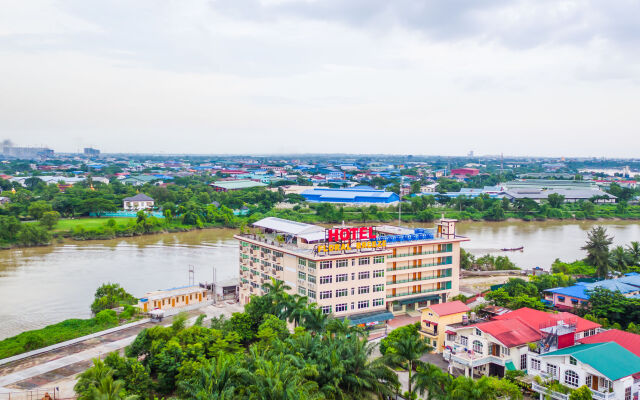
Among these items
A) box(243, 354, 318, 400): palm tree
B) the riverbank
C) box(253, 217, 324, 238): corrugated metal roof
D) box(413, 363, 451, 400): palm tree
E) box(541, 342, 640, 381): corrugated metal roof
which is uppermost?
box(253, 217, 324, 238): corrugated metal roof

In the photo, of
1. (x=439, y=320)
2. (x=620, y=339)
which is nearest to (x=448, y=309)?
(x=439, y=320)

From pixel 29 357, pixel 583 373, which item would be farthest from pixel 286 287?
pixel 583 373

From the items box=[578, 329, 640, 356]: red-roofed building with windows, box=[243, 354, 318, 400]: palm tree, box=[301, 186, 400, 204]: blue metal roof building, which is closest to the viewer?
box=[243, 354, 318, 400]: palm tree

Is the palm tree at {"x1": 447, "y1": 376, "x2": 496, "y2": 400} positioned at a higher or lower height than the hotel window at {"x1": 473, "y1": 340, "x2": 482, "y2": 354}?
higher

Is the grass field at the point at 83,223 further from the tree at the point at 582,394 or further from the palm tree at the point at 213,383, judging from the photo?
the tree at the point at 582,394

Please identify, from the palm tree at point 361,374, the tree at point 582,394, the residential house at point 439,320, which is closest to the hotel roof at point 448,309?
the residential house at point 439,320

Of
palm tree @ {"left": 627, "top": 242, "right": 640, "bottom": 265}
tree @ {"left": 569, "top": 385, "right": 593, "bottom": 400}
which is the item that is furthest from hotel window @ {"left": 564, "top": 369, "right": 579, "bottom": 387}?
palm tree @ {"left": 627, "top": 242, "right": 640, "bottom": 265}

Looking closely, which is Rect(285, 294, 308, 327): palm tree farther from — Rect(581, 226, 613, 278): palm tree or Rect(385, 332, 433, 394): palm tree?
Rect(581, 226, 613, 278): palm tree

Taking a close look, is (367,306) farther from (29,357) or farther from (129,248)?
(129,248)
